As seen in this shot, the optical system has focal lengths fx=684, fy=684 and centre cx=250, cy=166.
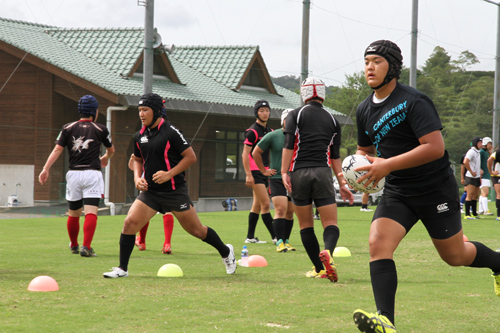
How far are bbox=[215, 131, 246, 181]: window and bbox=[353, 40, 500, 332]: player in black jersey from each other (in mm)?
23519

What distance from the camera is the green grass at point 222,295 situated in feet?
16.4

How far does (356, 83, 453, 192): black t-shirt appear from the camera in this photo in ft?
14.5

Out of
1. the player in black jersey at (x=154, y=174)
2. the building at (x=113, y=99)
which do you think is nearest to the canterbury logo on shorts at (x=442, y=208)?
the player in black jersey at (x=154, y=174)

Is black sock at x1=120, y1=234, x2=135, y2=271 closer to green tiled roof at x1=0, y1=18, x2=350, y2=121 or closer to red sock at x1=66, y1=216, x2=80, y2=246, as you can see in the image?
red sock at x1=66, y1=216, x2=80, y2=246

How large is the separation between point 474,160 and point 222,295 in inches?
548

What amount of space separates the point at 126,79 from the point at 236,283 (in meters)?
18.4

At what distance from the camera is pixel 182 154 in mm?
7359

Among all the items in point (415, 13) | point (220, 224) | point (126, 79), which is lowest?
point (220, 224)

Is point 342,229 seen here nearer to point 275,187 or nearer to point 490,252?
point 275,187

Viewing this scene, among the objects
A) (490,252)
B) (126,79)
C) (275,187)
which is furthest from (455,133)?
(490,252)

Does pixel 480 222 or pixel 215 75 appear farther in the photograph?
pixel 215 75

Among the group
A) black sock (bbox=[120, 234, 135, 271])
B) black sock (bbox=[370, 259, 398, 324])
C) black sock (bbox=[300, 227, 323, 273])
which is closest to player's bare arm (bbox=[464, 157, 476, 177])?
black sock (bbox=[300, 227, 323, 273])

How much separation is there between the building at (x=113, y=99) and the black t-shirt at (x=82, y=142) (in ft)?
35.9

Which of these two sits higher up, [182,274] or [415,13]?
[415,13]
